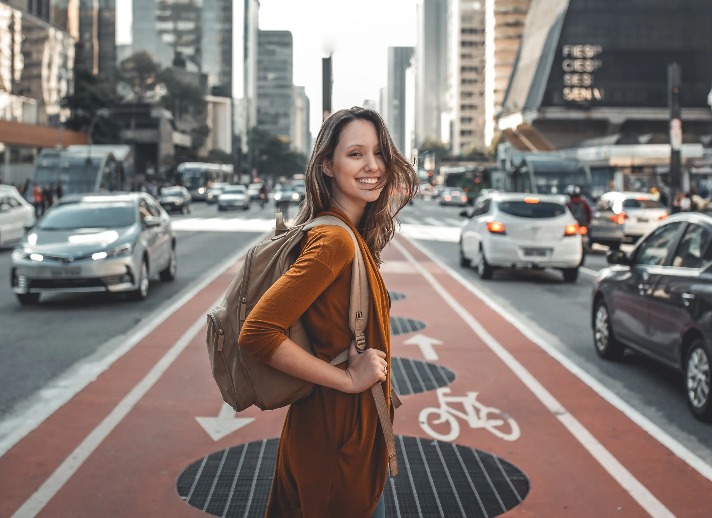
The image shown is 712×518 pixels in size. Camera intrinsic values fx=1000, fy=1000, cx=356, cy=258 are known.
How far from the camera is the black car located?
24.0 feet

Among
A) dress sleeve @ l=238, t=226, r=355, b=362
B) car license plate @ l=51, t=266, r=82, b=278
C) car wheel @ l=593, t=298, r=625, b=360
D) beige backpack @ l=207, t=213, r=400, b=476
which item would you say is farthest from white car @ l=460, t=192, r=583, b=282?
dress sleeve @ l=238, t=226, r=355, b=362

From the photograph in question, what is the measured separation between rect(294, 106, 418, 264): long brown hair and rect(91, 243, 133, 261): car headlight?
1128cm

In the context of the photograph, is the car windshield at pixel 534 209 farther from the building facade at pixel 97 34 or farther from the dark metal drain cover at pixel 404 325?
the building facade at pixel 97 34

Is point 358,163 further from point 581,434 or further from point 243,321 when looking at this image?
point 581,434

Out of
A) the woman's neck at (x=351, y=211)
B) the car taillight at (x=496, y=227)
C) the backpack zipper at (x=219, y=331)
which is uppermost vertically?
the woman's neck at (x=351, y=211)

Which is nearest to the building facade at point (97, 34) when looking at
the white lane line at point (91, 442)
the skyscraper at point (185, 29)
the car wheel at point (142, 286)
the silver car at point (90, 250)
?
the skyscraper at point (185, 29)

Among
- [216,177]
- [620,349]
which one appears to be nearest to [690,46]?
[216,177]

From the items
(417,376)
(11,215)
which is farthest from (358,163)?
(11,215)

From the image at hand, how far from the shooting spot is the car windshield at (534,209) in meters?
18.0

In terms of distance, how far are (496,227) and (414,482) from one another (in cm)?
1266

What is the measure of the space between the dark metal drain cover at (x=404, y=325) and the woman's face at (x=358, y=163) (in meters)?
8.45

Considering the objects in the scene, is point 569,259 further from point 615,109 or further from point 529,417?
point 615,109

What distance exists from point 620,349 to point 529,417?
8.91ft

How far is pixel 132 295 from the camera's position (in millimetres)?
14625
